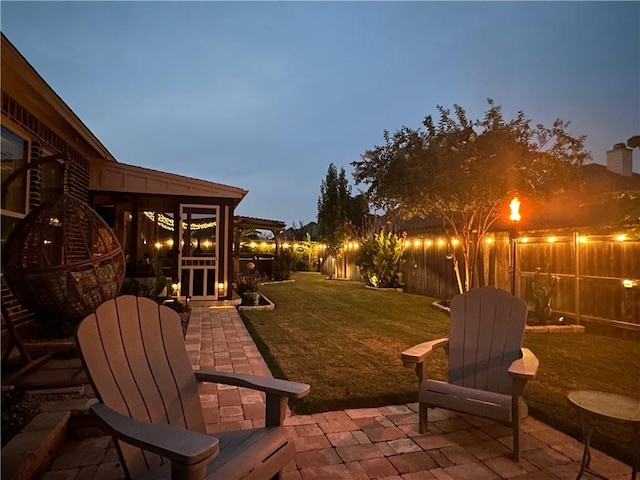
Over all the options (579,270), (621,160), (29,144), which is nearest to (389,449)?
(29,144)

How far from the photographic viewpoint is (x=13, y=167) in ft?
13.5

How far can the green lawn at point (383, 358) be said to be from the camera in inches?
129

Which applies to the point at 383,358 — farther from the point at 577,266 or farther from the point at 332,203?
the point at 332,203

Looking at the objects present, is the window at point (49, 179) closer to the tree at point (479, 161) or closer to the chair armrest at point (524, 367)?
the chair armrest at point (524, 367)

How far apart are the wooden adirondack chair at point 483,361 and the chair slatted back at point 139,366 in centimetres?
152

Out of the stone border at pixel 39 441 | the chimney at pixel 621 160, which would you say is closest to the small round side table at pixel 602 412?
the stone border at pixel 39 441

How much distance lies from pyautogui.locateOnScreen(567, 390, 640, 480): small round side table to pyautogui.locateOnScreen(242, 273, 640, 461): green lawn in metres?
0.52

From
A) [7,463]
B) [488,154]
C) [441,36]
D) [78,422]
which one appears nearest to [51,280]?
[78,422]

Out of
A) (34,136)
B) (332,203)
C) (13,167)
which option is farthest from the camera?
(332,203)

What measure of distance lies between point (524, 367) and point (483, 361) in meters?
0.46

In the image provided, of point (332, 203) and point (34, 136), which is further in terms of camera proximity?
point (332, 203)

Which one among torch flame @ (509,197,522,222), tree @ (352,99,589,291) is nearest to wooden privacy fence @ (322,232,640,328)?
tree @ (352,99,589,291)

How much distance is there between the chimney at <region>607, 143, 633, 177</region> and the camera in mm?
11148

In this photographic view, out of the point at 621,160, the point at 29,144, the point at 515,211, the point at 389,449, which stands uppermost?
the point at 621,160
